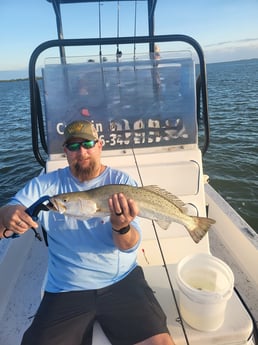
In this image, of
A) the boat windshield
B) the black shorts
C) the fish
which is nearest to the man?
the black shorts

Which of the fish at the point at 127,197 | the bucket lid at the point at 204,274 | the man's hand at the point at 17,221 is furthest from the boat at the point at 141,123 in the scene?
the man's hand at the point at 17,221

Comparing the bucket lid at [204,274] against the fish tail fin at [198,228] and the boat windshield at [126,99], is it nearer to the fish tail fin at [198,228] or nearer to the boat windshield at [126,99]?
the fish tail fin at [198,228]

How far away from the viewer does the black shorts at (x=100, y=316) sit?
2.31 meters

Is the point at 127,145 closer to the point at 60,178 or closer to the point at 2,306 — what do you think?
the point at 60,178

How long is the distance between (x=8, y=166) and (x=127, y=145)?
32.9 ft

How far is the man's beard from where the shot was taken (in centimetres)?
270

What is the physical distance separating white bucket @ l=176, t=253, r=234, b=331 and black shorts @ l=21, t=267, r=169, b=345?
234 millimetres

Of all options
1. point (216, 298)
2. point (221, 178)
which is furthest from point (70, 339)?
point (221, 178)

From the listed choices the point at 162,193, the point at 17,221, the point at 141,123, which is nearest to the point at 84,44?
the point at 141,123

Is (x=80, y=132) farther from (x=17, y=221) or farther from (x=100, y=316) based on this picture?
(x=100, y=316)

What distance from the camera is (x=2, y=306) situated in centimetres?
328

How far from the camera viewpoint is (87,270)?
265 cm

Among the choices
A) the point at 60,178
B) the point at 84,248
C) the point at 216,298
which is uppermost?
the point at 60,178

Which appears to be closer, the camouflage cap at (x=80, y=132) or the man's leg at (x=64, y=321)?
the man's leg at (x=64, y=321)
